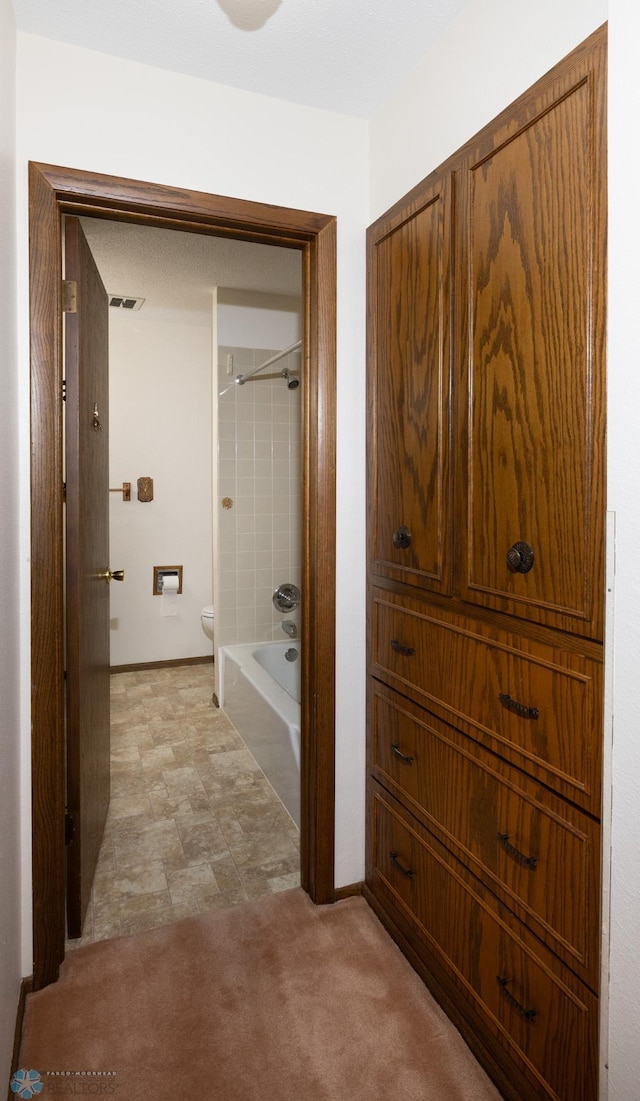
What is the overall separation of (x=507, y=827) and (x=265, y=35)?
2036 mm

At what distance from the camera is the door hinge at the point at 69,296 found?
1.91 meters

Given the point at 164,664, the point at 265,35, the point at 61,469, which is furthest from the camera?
the point at 164,664

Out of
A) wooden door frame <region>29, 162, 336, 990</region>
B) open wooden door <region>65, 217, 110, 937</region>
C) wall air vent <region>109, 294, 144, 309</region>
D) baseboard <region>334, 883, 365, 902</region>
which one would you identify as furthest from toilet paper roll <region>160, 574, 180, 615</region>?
baseboard <region>334, 883, 365, 902</region>

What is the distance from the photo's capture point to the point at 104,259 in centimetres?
341

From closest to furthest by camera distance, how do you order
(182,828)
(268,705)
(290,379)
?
(182,828), (268,705), (290,379)

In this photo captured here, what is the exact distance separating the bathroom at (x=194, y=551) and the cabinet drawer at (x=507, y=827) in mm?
872

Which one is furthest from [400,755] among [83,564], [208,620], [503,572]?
[208,620]

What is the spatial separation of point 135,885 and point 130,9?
2.61 metres

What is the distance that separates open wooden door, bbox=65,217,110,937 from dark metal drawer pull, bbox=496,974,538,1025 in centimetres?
126

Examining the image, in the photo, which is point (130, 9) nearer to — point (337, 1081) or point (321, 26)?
point (321, 26)

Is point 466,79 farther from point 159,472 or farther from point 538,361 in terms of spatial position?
point 159,472

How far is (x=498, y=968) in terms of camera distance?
147 centimetres

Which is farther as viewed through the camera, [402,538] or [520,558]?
[402,538]

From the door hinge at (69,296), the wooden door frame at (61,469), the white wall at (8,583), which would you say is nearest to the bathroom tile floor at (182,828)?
the wooden door frame at (61,469)
